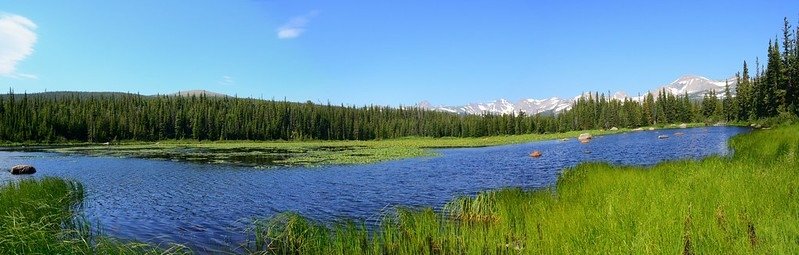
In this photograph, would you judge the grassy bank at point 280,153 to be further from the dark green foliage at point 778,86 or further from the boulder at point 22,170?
the dark green foliage at point 778,86

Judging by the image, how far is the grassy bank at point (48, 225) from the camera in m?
8.69

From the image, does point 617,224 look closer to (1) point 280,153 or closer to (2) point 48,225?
(2) point 48,225

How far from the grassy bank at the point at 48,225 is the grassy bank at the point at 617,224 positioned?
4.42 metres

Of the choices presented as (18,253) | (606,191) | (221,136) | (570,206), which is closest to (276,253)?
(18,253)

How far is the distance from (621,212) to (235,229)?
47.5ft

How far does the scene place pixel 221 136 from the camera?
557 feet

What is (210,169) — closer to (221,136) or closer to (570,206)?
(570,206)

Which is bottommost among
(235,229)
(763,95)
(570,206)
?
(235,229)

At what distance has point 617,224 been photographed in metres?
9.20

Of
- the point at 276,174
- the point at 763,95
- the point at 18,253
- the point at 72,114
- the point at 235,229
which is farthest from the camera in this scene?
the point at 72,114

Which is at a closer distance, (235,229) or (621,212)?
(621,212)

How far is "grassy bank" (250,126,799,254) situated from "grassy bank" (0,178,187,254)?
4.42 meters

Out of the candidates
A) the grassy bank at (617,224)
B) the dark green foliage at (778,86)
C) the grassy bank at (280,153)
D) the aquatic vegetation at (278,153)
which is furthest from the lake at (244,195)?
the dark green foliage at (778,86)

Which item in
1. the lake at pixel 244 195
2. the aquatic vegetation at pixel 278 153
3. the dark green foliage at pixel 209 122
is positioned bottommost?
the lake at pixel 244 195
